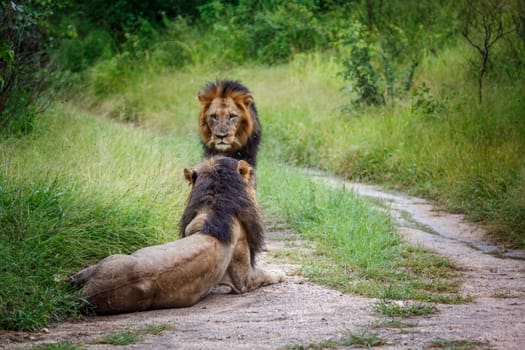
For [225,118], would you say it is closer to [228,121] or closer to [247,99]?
[228,121]

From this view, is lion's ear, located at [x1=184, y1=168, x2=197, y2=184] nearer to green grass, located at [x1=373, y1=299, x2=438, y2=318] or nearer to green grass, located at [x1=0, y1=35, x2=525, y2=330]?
green grass, located at [x1=0, y1=35, x2=525, y2=330]

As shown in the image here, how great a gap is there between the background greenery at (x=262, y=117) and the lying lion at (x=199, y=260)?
0.96 feet

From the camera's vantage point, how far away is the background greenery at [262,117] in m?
6.12

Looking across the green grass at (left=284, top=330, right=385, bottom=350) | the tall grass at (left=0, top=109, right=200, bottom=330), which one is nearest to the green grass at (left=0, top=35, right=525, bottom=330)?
the tall grass at (left=0, top=109, right=200, bottom=330)

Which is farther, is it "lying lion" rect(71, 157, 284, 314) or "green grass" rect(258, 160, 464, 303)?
"green grass" rect(258, 160, 464, 303)

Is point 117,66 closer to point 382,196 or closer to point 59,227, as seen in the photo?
point 382,196

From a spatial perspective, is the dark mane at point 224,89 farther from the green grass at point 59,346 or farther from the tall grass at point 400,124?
the green grass at point 59,346

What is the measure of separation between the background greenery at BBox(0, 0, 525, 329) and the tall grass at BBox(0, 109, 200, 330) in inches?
0.7

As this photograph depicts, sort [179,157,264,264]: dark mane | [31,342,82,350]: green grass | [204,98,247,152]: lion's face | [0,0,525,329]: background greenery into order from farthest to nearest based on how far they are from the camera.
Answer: [204,98,247,152]: lion's face < [0,0,525,329]: background greenery < [179,157,264,264]: dark mane < [31,342,82,350]: green grass

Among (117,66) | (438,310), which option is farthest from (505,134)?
(117,66)

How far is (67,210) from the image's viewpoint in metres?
6.11

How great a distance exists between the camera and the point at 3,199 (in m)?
5.88

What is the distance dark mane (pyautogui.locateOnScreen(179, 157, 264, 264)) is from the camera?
5.55 metres

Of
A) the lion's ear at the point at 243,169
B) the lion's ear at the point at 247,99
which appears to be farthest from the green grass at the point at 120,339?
the lion's ear at the point at 247,99
